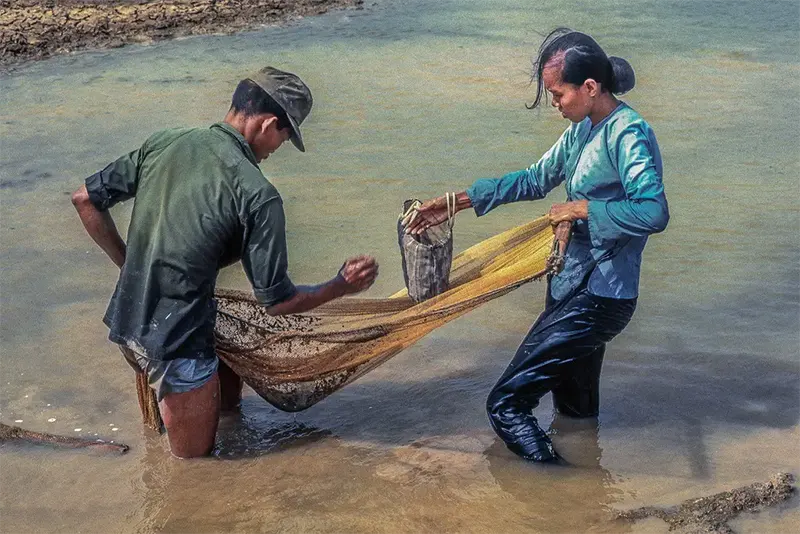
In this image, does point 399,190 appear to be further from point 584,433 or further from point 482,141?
point 584,433

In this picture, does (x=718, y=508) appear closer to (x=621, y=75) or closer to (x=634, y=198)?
(x=634, y=198)

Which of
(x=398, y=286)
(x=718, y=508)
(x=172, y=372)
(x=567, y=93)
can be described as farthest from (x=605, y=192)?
(x=398, y=286)

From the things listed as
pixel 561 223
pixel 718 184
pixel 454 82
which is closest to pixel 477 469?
pixel 561 223

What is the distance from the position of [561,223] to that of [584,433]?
50.5 inches

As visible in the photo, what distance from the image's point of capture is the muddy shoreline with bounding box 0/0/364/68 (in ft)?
39.7

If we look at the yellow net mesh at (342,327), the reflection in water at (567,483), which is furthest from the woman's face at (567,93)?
the reflection in water at (567,483)

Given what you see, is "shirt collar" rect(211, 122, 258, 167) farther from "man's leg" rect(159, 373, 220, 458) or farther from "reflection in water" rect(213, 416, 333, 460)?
"reflection in water" rect(213, 416, 333, 460)

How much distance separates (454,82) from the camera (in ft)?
36.3

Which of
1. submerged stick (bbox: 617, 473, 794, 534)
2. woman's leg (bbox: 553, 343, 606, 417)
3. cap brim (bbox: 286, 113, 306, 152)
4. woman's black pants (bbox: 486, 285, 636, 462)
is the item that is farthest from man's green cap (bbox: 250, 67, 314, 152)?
submerged stick (bbox: 617, 473, 794, 534)

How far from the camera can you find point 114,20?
42.4 feet

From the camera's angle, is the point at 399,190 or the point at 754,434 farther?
the point at 399,190

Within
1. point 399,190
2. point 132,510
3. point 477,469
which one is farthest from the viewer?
point 399,190

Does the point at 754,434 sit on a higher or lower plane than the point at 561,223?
lower

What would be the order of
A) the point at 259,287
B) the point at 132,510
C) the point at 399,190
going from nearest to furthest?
the point at 259,287 → the point at 132,510 → the point at 399,190
